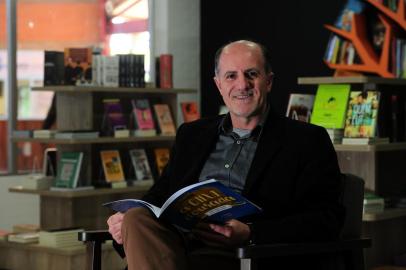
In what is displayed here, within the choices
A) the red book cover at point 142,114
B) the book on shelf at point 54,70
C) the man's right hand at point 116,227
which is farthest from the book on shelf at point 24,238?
the man's right hand at point 116,227

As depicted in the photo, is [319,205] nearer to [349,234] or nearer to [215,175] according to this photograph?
[349,234]

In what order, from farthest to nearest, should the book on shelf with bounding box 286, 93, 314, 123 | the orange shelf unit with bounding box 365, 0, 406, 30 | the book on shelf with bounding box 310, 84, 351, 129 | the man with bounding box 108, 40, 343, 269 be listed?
the orange shelf unit with bounding box 365, 0, 406, 30 → the book on shelf with bounding box 286, 93, 314, 123 → the book on shelf with bounding box 310, 84, 351, 129 → the man with bounding box 108, 40, 343, 269

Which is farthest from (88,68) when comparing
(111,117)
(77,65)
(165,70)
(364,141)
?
(364,141)

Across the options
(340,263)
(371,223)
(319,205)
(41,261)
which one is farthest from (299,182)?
(41,261)

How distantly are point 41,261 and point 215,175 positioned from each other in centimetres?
275

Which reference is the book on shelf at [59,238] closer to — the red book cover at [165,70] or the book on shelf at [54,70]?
the book on shelf at [54,70]

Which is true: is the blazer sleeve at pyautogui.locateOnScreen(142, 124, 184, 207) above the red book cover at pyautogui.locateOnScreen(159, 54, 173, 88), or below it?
below

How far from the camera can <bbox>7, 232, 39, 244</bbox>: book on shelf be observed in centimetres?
566

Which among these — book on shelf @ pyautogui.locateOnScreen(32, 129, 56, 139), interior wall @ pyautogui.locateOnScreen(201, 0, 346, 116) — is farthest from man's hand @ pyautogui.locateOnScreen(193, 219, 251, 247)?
interior wall @ pyautogui.locateOnScreen(201, 0, 346, 116)

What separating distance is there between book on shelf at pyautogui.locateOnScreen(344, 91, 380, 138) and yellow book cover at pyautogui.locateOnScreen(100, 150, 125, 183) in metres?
2.00

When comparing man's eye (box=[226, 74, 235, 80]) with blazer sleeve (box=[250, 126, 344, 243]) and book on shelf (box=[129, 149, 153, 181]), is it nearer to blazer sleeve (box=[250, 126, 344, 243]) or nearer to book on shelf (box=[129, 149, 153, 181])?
blazer sleeve (box=[250, 126, 344, 243])

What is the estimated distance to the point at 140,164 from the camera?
20.9 ft

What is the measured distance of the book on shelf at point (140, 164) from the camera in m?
6.34

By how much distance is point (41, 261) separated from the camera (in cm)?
553
